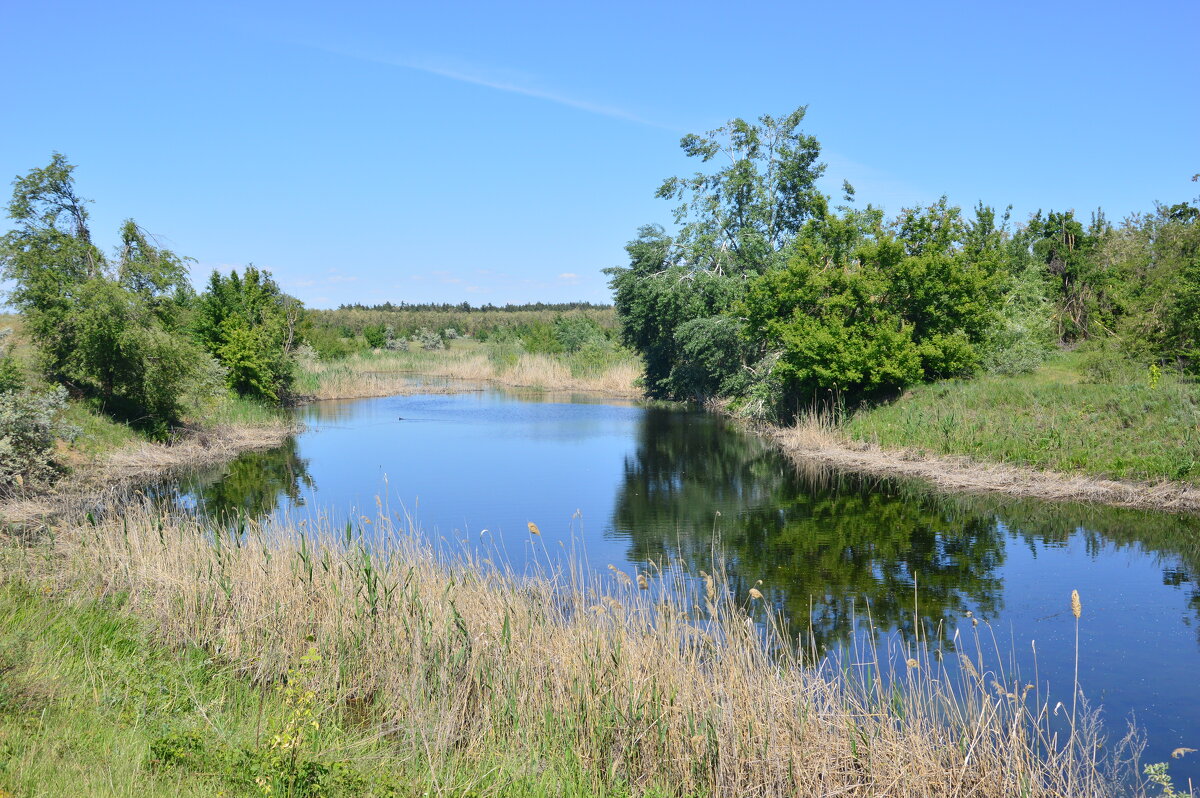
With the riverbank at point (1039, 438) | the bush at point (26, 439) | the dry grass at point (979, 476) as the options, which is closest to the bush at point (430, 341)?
the riverbank at point (1039, 438)

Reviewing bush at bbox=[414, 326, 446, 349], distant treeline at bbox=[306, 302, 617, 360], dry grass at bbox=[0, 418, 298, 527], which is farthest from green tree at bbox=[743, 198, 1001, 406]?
bush at bbox=[414, 326, 446, 349]

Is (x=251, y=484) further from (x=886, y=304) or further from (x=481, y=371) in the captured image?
(x=481, y=371)

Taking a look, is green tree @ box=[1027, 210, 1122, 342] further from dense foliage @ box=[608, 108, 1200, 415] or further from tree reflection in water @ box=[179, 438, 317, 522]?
tree reflection in water @ box=[179, 438, 317, 522]

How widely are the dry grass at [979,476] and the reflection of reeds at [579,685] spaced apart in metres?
9.58

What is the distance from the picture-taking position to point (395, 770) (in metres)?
5.45

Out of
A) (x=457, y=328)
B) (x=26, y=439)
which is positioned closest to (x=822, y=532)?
(x=26, y=439)

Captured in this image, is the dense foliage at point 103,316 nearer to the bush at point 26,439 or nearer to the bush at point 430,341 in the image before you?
the bush at point 26,439

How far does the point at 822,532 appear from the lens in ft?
49.0

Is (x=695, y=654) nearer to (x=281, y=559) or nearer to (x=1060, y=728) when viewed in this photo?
(x=1060, y=728)

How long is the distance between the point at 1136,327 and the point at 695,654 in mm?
21029

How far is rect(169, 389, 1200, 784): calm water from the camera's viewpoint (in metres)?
9.32

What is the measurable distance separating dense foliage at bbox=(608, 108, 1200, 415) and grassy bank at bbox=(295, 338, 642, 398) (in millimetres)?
7725

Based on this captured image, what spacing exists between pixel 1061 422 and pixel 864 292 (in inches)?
278

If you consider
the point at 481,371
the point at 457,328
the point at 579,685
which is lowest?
the point at 579,685
